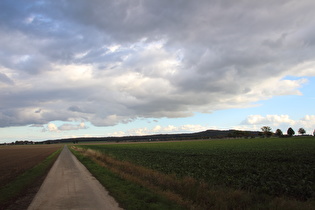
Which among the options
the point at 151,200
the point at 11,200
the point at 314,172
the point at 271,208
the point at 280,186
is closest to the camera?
the point at 271,208

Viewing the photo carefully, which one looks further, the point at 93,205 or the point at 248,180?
the point at 248,180

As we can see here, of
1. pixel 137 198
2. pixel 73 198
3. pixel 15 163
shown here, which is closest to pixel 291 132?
pixel 15 163

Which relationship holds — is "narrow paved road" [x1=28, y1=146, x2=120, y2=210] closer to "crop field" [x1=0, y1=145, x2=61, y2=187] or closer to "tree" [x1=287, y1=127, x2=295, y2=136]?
"crop field" [x1=0, y1=145, x2=61, y2=187]

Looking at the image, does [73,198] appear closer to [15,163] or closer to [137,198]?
[137,198]

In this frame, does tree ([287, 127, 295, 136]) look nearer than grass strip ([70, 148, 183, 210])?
No

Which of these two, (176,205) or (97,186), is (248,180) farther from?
(97,186)

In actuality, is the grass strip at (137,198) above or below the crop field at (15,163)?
above

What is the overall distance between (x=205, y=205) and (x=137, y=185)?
16.9 feet

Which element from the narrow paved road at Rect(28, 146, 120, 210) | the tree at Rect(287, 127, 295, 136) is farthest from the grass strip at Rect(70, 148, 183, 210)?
the tree at Rect(287, 127, 295, 136)

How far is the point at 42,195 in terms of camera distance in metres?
12.3

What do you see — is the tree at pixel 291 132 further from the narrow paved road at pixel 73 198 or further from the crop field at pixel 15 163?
the narrow paved road at pixel 73 198

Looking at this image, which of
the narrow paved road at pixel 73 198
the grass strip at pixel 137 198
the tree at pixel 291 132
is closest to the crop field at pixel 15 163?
the narrow paved road at pixel 73 198

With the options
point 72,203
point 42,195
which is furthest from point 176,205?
point 42,195

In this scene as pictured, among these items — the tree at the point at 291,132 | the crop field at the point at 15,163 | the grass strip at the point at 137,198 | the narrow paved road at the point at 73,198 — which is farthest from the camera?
the tree at the point at 291,132
